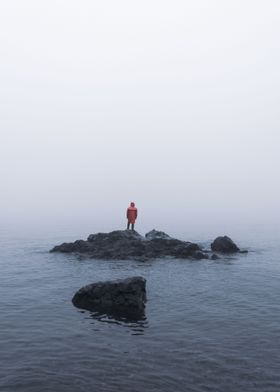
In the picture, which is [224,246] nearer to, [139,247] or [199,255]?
[199,255]

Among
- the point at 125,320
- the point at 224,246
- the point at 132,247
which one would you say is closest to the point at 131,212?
the point at 132,247

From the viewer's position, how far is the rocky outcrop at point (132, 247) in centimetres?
4600

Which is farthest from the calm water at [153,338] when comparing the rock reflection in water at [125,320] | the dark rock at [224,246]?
the dark rock at [224,246]

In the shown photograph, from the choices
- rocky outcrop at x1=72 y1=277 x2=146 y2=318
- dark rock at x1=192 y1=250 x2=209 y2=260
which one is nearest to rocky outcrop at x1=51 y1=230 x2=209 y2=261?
dark rock at x1=192 y1=250 x2=209 y2=260

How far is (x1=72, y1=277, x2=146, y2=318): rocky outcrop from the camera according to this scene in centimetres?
2470

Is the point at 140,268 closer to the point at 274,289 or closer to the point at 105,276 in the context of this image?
the point at 105,276

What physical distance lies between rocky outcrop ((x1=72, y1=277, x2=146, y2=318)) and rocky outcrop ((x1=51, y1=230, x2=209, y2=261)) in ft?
60.2

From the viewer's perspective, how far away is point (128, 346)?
18.5 metres

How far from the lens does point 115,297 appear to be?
25391 millimetres

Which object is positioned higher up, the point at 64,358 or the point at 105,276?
the point at 105,276

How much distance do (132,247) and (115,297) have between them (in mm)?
22091

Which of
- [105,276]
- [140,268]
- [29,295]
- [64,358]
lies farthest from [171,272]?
[64,358]

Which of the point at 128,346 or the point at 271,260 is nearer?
the point at 128,346

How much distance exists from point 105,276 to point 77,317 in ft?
37.8
